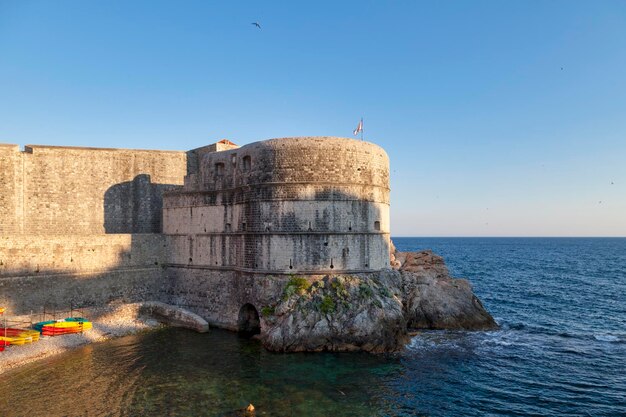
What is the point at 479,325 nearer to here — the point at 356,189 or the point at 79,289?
the point at 356,189

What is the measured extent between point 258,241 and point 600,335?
25515mm

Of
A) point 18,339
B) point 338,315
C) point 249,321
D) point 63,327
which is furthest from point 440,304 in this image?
point 18,339

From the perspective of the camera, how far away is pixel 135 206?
111 ft

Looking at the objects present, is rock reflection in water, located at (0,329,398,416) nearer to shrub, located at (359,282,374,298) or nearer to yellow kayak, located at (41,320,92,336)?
yellow kayak, located at (41,320,92,336)

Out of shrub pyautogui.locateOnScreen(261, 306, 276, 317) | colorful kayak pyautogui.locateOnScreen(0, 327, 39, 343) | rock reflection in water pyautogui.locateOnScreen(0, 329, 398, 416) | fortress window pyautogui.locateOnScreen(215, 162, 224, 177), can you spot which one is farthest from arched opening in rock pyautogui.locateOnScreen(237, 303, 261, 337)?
colorful kayak pyautogui.locateOnScreen(0, 327, 39, 343)

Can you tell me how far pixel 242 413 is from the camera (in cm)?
1620

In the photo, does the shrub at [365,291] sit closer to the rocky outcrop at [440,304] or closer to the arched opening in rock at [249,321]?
the rocky outcrop at [440,304]

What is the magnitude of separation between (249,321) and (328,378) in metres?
9.62

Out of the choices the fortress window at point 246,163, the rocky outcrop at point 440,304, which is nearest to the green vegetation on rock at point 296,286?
the fortress window at point 246,163

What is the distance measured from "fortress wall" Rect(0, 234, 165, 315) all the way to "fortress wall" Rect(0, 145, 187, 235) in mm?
3485

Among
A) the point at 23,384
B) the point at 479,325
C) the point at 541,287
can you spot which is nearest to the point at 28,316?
the point at 23,384

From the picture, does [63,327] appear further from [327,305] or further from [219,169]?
[327,305]

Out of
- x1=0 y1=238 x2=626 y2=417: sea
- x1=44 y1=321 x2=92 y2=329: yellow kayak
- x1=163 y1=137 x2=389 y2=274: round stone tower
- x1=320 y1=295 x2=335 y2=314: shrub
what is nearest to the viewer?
x1=0 y1=238 x2=626 y2=417: sea

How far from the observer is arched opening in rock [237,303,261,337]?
27.3 metres
